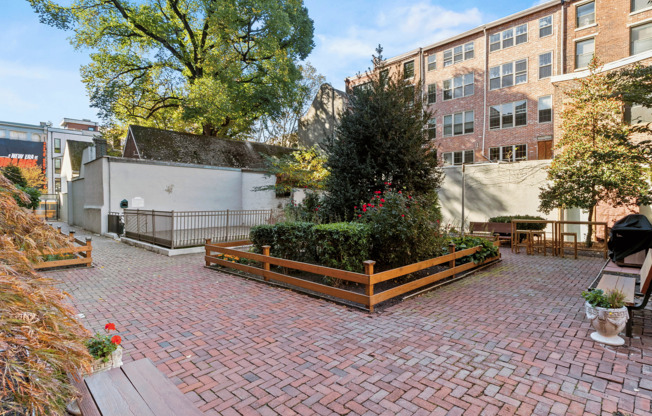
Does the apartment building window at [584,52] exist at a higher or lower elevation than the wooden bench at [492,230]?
higher

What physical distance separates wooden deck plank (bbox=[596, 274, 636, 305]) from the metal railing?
10.5m

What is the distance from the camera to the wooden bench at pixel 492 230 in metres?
13.2

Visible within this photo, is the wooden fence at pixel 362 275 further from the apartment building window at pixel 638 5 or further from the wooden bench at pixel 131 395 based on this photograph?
the apartment building window at pixel 638 5

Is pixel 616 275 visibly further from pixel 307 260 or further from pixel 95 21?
pixel 95 21

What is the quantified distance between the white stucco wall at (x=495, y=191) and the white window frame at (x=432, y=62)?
39.6 feet

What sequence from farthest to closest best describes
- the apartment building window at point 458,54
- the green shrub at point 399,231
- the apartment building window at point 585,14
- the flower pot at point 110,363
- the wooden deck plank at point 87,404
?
the apartment building window at point 458,54, the apartment building window at point 585,14, the green shrub at point 399,231, the flower pot at point 110,363, the wooden deck plank at point 87,404

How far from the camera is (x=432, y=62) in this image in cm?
2561

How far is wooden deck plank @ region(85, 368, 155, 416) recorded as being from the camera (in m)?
1.96

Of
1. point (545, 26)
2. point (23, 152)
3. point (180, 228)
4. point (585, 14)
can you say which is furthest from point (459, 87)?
point (23, 152)

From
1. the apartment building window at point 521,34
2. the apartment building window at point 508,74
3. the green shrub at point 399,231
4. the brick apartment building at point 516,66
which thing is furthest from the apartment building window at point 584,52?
the green shrub at point 399,231

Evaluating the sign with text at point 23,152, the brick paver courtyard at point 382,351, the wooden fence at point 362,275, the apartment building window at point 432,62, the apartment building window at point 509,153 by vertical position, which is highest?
the apartment building window at point 432,62

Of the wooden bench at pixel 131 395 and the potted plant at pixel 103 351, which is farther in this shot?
the potted plant at pixel 103 351

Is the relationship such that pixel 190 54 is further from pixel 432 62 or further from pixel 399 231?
pixel 399 231

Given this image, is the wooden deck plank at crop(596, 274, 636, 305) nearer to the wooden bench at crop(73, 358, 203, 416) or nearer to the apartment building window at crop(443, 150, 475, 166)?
the wooden bench at crop(73, 358, 203, 416)
